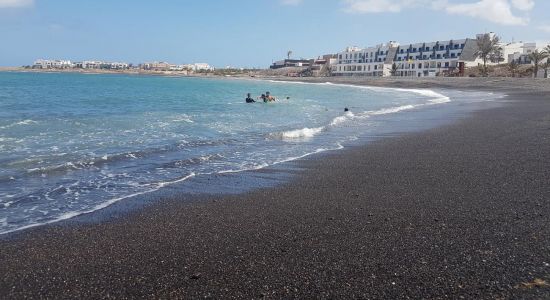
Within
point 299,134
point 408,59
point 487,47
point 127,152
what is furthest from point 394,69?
point 127,152

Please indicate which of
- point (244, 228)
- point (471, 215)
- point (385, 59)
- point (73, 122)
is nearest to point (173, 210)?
point (244, 228)

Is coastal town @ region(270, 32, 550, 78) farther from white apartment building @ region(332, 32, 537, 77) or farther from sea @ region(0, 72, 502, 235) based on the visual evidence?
sea @ region(0, 72, 502, 235)

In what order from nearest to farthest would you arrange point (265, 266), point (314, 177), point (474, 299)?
1. point (474, 299)
2. point (265, 266)
3. point (314, 177)

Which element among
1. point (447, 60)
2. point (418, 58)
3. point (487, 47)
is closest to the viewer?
point (487, 47)

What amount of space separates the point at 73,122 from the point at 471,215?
71.2 ft

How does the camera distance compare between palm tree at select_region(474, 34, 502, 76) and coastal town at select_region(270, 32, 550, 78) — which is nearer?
coastal town at select_region(270, 32, 550, 78)

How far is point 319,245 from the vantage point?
580cm

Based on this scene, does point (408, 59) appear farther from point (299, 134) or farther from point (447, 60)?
Result: point (299, 134)

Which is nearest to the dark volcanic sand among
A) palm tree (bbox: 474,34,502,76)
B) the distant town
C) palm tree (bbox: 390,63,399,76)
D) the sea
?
the sea

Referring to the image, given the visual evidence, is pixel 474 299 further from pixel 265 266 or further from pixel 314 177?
pixel 314 177

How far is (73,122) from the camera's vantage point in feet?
76.4

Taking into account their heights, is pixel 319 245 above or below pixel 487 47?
below

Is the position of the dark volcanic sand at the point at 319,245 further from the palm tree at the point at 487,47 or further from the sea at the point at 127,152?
the palm tree at the point at 487,47

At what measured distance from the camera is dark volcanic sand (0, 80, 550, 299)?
463cm
